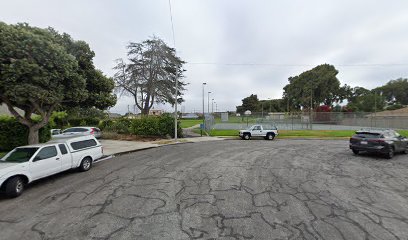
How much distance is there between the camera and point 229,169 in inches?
379

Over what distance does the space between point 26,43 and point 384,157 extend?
1837 centimetres

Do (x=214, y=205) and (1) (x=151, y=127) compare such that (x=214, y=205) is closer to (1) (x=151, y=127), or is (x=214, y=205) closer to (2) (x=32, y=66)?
(2) (x=32, y=66)

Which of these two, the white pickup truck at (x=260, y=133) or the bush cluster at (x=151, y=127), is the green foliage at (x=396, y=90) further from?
the bush cluster at (x=151, y=127)

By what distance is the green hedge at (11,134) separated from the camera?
15.6 m

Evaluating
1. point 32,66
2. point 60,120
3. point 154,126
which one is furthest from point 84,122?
point 32,66

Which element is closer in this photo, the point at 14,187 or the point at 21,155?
the point at 14,187

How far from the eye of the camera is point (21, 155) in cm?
783

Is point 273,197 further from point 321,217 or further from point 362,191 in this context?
point 362,191

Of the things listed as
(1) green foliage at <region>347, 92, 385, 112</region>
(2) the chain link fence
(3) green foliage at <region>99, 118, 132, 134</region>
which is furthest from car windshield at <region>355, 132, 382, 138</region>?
(1) green foliage at <region>347, 92, 385, 112</region>

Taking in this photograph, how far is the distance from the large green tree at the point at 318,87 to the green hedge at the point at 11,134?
241 ft

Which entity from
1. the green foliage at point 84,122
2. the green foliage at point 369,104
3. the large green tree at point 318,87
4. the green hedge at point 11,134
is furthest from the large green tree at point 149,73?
the green foliage at point 369,104

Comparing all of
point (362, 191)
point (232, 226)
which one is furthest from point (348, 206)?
point (232, 226)

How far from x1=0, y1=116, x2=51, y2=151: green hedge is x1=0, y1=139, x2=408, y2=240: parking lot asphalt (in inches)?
379

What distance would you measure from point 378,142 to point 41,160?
1572 centimetres
